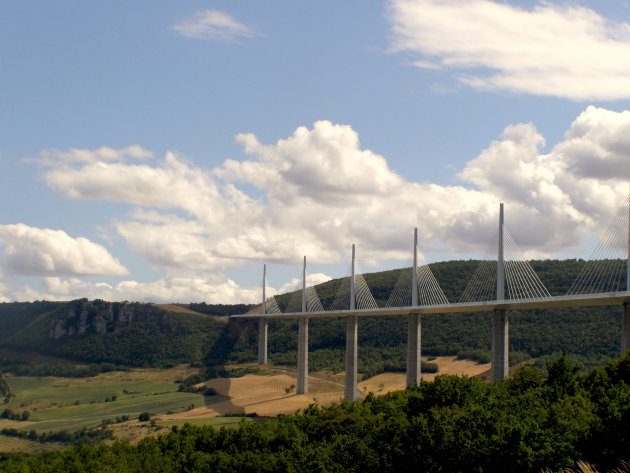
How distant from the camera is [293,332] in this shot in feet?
449

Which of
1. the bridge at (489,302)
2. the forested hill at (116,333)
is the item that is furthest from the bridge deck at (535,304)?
the forested hill at (116,333)

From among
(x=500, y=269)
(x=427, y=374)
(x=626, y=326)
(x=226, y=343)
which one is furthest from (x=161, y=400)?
(x=626, y=326)

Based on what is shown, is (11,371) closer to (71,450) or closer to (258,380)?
(258,380)

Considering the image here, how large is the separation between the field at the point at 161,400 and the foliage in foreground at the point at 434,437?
3007cm

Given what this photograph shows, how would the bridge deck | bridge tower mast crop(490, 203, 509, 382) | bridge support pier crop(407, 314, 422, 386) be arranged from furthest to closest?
bridge support pier crop(407, 314, 422, 386) → bridge tower mast crop(490, 203, 509, 382) → the bridge deck

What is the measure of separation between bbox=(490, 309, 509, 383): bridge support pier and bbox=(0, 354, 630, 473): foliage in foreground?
11830 mm

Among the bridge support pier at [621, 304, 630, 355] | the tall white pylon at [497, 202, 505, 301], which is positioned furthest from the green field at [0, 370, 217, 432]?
the bridge support pier at [621, 304, 630, 355]

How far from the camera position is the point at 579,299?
46.5 metres

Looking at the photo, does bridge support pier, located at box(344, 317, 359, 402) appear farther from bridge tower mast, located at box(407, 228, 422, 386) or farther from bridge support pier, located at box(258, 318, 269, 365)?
bridge support pier, located at box(258, 318, 269, 365)

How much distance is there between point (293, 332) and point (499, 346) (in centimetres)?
8282

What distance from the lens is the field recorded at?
260ft

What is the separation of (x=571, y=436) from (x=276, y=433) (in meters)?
16.5

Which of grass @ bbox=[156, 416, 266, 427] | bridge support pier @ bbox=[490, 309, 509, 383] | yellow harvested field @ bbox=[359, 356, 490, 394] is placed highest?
bridge support pier @ bbox=[490, 309, 509, 383]

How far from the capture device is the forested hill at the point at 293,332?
9131cm
